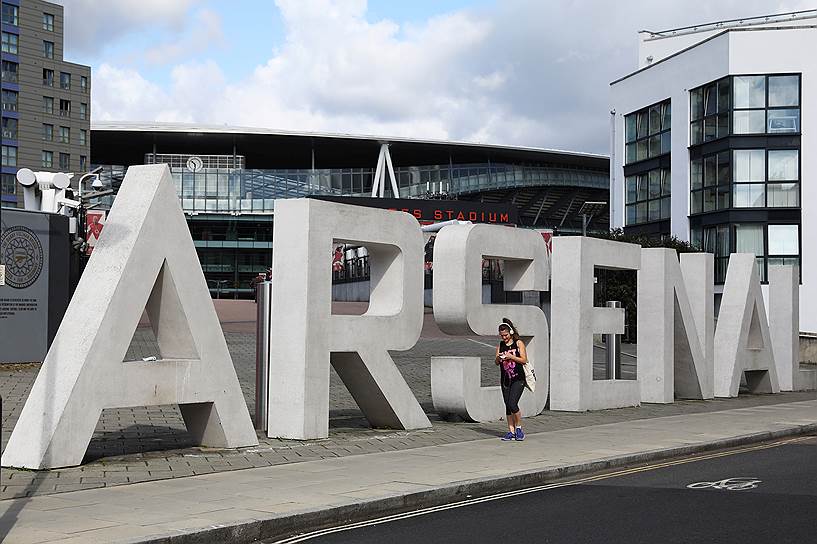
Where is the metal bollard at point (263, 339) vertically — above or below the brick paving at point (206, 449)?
above

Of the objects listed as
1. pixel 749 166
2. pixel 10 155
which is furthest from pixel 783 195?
pixel 10 155

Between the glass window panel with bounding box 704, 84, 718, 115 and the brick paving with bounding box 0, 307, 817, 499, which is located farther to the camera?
the glass window panel with bounding box 704, 84, 718, 115

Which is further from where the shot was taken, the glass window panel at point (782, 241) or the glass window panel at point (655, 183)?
the glass window panel at point (655, 183)

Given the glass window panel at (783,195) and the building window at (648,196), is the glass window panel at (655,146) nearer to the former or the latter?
the building window at (648,196)

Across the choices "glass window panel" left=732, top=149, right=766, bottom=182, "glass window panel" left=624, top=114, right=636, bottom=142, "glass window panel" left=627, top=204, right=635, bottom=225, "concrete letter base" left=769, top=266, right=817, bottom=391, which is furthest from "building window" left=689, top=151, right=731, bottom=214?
"concrete letter base" left=769, top=266, right=817, bottom=391

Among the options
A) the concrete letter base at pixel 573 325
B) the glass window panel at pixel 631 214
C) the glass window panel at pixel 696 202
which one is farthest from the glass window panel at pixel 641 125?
the concrete letter base at pixel 573 325

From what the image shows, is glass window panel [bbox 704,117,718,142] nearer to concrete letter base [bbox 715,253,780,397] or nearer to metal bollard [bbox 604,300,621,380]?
concrete letter base [bbox 715,253,780,397]

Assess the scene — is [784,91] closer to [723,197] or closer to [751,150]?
[751,150]

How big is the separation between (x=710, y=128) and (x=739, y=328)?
24672mm

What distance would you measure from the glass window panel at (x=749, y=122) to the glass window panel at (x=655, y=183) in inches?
242

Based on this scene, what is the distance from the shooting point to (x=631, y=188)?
53.1m

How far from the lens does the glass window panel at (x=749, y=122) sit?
4484 centimetres

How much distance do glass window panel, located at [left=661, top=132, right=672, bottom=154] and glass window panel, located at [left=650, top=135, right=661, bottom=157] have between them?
0.31 meters

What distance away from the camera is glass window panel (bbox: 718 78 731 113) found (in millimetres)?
45688
